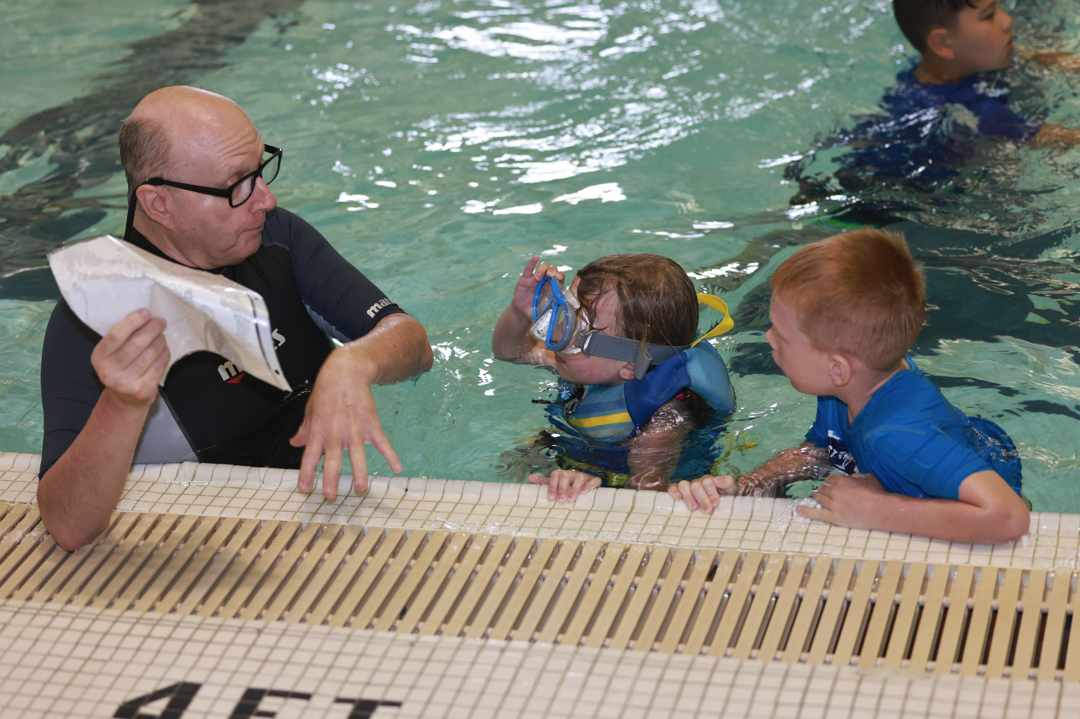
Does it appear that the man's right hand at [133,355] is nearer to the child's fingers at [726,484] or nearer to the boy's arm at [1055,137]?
the child's fingers at [726,484]

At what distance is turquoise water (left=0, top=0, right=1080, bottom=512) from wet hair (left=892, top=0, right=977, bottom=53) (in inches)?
27.2

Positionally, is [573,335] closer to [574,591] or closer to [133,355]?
[574,591]

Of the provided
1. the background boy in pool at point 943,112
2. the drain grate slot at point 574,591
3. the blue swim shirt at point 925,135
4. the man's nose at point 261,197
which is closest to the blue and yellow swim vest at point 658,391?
the drain grate slot at point 574,591

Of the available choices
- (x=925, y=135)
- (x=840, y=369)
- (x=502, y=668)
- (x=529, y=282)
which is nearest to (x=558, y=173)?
(x=925, y=135)

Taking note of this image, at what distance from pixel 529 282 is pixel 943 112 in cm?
320

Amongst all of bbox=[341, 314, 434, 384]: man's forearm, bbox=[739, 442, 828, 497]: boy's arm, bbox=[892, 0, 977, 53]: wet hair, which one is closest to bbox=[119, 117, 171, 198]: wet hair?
bbox=[341, 314, 434, 384]: man's forearm

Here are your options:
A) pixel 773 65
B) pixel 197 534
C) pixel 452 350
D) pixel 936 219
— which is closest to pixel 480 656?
pixel 197 534

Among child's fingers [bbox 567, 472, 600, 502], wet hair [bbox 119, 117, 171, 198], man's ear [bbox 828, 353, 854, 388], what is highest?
wet hair [bbox 119, 117, 171, 198]

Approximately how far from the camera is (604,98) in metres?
6.59

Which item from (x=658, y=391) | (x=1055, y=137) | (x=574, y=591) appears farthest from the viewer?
(x=1055, y=137)

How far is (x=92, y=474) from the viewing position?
6.95ft

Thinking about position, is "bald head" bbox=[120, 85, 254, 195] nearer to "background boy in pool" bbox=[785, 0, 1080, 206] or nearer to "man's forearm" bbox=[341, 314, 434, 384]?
"man's forearm" bbox=[341, 314, 434, 384]

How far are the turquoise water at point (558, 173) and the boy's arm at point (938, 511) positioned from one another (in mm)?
1287

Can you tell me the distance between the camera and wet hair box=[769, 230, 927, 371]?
2217mm
